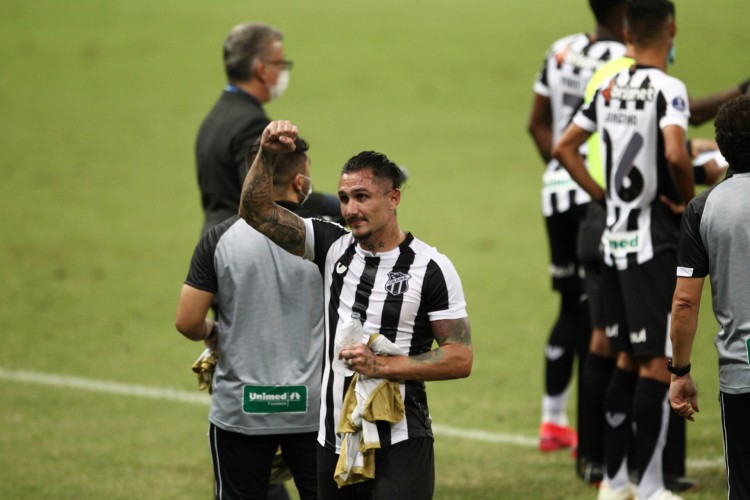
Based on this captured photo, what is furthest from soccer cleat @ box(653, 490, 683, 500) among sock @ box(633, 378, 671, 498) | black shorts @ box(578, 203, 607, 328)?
black shorts @ box(578, 203, 607, 328)

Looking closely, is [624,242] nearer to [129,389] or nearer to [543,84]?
[543,84]

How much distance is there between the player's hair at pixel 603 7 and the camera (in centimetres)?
731

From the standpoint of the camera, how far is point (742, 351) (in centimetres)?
454

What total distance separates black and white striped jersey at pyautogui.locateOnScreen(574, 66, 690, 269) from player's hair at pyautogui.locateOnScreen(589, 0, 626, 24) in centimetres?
124

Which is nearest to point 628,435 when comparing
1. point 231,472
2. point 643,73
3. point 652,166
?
point 652,166

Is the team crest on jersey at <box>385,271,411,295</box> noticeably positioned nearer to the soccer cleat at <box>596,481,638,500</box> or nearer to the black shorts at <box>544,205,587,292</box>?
the soccer cleat at <box>596,481,638,500</box>

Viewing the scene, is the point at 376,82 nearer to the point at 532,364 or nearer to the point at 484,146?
the point at 484,146

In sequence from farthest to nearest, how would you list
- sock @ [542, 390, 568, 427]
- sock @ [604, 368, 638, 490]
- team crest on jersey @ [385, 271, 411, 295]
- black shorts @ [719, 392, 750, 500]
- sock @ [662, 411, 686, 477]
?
sock @ [542, 390, 568, 427] → sock @ [662, 411, 686, 477] → sock @ [604, 368, 638, 490] → black shorts @ [719, 392, 750, 500] → team crest on jersey @ [385, 271, 411, 295]

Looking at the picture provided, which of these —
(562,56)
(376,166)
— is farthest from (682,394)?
(562,56)

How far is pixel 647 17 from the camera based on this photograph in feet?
20.0

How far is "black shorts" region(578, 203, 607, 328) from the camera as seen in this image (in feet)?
22.1

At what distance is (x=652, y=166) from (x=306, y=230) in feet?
7.41

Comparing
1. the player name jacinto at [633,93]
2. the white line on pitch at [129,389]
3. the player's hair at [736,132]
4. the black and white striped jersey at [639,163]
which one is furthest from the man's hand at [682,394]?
the white line on pitch at [129,389]

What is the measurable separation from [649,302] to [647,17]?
4.77ft
